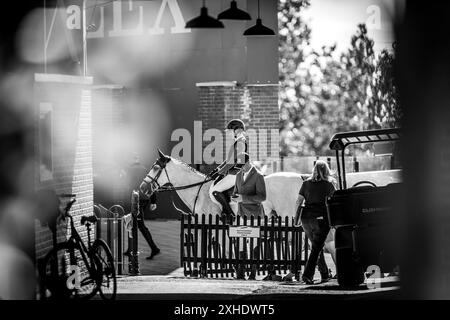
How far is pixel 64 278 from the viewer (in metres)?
11.5

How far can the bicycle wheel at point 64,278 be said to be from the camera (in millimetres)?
11094

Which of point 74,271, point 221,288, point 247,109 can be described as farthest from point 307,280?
point 247,109

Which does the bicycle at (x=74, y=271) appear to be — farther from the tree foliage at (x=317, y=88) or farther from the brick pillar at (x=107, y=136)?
the tree foliage at (x=317, y=88)

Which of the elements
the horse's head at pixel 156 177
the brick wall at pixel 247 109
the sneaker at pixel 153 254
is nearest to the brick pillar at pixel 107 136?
the brick wall at pixel 247 109

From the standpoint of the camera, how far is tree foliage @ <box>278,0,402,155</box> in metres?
39.1

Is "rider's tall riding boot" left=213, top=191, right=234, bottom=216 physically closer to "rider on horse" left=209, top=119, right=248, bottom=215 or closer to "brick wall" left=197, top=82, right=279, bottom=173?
"rider on horse" left=209, top=119, right=248, bottom=215

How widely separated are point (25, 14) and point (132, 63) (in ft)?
41.8

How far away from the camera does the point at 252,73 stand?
900 inches

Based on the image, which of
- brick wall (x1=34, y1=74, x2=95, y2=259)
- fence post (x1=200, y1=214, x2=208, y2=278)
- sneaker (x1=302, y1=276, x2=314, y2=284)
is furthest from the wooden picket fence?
brick wall (x1=34, y1=74, x2=95, y2=259)

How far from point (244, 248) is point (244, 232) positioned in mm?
289

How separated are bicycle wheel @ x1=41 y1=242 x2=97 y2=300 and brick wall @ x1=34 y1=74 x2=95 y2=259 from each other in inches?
8.4

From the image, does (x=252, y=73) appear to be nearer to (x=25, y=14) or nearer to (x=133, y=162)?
(x=133, y=162)

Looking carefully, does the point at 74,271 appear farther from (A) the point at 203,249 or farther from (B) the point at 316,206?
(A) the point at 203,249
